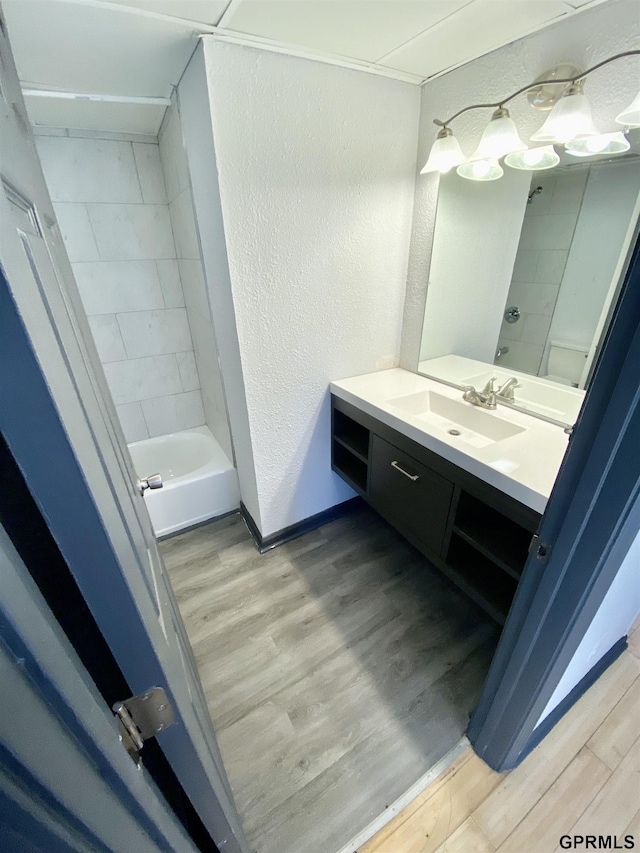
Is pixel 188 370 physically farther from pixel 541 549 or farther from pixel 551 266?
pixel 541 549

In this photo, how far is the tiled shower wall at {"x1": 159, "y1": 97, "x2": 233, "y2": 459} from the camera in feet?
5.24

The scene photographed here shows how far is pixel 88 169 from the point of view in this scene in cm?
183

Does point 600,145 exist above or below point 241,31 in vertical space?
below

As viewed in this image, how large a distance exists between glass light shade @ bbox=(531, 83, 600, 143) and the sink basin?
906 mm

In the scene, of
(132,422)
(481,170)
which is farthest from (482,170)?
(132,422)

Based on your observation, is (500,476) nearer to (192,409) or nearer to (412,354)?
(412,354)

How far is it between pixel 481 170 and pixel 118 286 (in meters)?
1.95

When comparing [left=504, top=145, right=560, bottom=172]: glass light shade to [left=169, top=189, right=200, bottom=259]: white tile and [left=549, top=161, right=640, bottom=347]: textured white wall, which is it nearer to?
[left=549, top=161, right=640, bottom=347]: textured white wall

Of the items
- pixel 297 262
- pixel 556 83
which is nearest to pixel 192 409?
pixel 297 262

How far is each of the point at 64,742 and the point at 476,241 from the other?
1884 mm

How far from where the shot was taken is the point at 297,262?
1.45 metres

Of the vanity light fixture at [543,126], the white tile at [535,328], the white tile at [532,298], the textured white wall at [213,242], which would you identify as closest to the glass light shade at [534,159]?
the vanity light fixture at [543,126]

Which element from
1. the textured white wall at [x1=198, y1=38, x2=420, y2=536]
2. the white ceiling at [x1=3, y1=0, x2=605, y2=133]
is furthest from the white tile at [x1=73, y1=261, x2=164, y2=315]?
the textured white wall at [x1=198, y1=38, x2=420, y2=536]

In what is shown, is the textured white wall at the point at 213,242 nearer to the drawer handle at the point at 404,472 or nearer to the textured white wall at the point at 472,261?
the drawer handle at the point at 404,472
